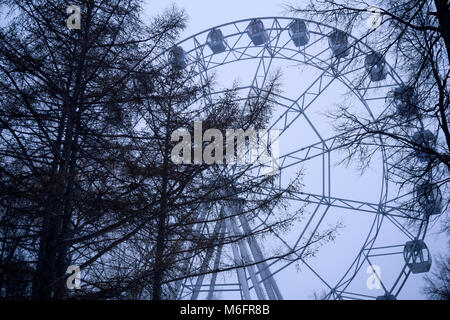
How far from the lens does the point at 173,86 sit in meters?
6.91

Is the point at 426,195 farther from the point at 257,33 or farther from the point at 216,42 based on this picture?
the point at 216,42

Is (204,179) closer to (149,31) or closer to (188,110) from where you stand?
(188,110)

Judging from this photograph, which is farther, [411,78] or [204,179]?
[204,179]

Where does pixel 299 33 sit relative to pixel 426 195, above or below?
above

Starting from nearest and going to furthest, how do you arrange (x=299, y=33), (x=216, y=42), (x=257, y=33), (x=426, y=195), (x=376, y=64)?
1. (x=426, y=195)
2. (x=376, y=64)
3. (x=299, y=33)
4. (x=257, y=33)
5. (x=216, y=42)

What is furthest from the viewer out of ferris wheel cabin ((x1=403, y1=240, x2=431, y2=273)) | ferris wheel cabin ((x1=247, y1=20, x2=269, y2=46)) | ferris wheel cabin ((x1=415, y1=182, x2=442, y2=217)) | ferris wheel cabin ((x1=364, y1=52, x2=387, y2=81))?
ferris wheel cabin ((x1=247, y1=20, x2=269, y2=46))

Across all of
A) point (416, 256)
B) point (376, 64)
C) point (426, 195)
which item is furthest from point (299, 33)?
point (426, 195)

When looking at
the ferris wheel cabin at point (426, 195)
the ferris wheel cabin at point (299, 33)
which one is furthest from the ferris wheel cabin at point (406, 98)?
the ferris wheel cabin at point (299, 33)

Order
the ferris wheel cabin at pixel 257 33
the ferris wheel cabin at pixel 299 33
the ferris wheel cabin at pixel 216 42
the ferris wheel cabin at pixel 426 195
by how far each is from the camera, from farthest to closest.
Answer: the ferris wheel cabin at pixel 216 42 → the ferris wheel cabin at pixel 257 33 → the ferris wheel cabin at pixel 299 33 → the ferris wheel cabin at pixel 426 195

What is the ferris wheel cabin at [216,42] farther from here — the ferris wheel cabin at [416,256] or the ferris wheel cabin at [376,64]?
the ferris wheel cabin at [376,64]

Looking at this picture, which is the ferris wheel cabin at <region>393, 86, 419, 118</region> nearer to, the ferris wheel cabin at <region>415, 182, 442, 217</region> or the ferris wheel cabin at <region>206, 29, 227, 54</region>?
the ferris wheel cabin at <region>415, 182, 442, 217</region>

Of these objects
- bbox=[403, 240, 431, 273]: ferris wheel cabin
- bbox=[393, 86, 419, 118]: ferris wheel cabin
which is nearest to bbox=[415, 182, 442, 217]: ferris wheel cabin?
bbox=[393, 86, 419, 118]: ferris wheel cabin
